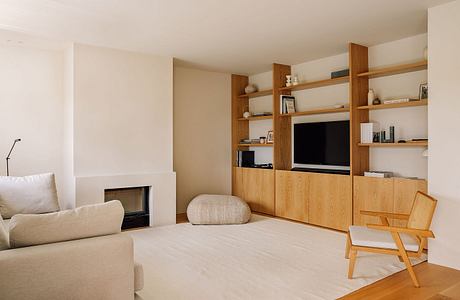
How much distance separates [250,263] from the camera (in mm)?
3613

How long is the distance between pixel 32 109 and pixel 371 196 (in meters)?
4.68

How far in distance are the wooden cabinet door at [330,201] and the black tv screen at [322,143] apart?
1.16 feet

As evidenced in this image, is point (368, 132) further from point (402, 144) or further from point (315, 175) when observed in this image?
point (315, 175)

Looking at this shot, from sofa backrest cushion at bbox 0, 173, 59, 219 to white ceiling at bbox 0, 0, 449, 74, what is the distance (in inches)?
69.3

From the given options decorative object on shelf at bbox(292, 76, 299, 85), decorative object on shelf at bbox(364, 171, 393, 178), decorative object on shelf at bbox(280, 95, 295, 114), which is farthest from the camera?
decorative object on shelf at bbox(280, 95, 295, 114)

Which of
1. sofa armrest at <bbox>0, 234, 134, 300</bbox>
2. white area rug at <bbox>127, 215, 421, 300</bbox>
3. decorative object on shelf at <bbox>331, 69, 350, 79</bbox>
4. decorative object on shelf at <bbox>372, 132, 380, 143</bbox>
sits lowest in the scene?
white area rug at <bbox>127, 215, 421, 300</bbox>

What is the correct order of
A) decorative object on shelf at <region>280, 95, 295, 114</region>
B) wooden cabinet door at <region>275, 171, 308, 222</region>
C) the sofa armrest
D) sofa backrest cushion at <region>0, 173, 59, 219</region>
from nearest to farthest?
the sofa armrest → sofa backrest cushion at <region>0, 173, 59, 219</region> → wooden cabinet door at <region>275, 171, 308, 222</region> → decorative object on shelf at <region>280, 95, 295, 114</region>

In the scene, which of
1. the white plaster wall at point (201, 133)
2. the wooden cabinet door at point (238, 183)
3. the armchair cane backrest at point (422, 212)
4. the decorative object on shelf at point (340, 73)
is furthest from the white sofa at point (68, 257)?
the wooden cabinet door at point (238, 183)

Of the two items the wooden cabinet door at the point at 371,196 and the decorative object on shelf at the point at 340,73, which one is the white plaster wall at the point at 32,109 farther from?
the wooden cabinet door at the point at 371,196

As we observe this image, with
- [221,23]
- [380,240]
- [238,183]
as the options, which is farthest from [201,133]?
[380,240]

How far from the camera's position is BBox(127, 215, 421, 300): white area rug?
9.64 ft

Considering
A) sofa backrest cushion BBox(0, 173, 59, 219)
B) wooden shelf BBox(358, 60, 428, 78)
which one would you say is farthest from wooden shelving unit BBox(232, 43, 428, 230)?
sofa backrest cushion BBox(0, 173, 59, 219)

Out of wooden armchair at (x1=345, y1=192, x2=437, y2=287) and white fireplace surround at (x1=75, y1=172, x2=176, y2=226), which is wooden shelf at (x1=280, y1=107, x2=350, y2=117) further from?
white fireplace surround at (x1=75, y1=172, x2=176, y2=226)

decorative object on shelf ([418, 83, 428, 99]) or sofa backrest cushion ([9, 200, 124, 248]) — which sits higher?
decorative object on shelf ([418, 83, 428, 99])
